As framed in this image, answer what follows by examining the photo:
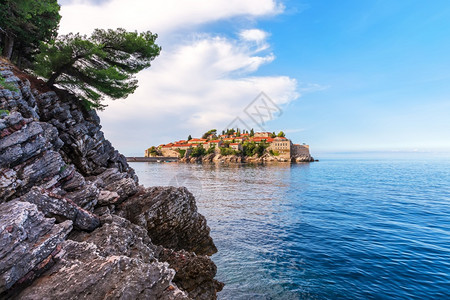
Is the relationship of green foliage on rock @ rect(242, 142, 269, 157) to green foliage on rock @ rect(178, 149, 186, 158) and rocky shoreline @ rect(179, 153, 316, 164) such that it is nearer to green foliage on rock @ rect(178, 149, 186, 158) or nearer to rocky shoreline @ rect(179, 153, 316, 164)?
rocky shoreline @ rect(179, 153, 316, 164)

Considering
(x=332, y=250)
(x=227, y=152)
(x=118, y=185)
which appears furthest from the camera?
(x=227, y=152)

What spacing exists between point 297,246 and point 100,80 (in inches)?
752

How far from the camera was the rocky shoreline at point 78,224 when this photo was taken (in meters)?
5.50

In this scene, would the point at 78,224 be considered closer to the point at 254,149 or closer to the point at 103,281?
the point at 103,281

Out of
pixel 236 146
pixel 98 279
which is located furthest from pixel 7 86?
pixel 236 146

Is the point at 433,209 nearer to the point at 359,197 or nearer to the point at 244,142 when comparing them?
the point at 359,197

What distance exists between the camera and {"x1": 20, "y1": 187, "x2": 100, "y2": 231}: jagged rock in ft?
24.1

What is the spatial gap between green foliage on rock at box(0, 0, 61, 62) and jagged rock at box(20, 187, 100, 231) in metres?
15.7

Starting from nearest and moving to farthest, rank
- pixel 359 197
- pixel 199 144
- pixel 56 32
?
pixel 56 32 → pixel 359 197 → pixel 199 144

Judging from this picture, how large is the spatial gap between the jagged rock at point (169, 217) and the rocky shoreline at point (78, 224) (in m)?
0.05

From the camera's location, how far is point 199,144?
168 m

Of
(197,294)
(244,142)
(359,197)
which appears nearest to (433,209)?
(359,197)

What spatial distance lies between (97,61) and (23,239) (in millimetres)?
17400

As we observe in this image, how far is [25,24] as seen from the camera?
20.6 meters
